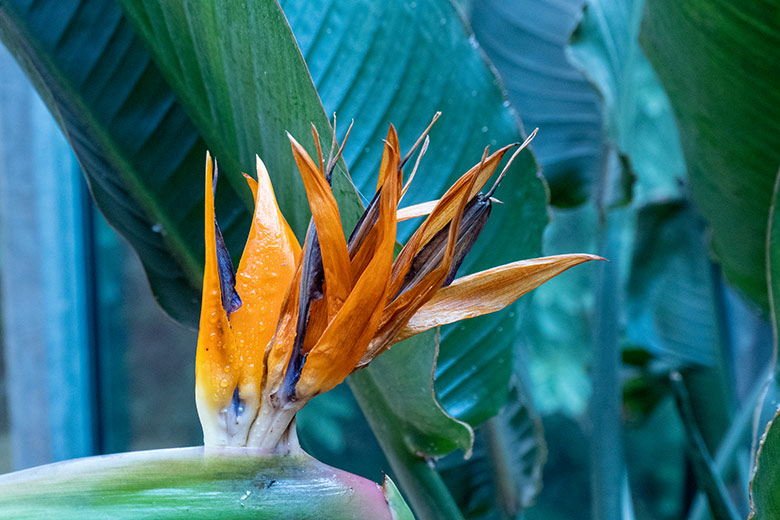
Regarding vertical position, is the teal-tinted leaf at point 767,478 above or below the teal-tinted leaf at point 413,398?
below

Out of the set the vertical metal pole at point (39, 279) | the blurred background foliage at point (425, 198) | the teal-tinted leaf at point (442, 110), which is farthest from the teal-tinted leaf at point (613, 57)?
the vertical metal pole at point (39, 279)

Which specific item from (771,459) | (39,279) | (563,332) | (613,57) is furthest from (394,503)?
(563,332)

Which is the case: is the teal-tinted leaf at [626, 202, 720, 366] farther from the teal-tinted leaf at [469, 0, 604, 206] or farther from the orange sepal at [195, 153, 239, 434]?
the orange sepal at [195, 153, 239, 434]

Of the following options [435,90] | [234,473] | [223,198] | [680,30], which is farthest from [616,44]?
[234,473]

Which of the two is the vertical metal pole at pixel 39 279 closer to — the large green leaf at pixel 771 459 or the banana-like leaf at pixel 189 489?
the banana-like leaf at pixel 189 489

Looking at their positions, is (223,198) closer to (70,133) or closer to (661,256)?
(70,133)

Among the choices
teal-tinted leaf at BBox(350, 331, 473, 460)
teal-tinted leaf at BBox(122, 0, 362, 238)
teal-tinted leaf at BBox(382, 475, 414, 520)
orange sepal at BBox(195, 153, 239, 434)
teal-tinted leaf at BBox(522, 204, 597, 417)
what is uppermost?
teal-tinted leaf at BBox(122, 0, 362, 238)

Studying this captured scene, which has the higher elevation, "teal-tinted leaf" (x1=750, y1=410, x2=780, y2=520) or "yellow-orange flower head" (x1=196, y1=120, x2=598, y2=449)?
"yellow-orange flower head" (x1=196, y1=120, x2=598, y2=449)

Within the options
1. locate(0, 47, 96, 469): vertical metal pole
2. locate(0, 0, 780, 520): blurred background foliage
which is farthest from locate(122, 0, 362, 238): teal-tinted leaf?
locate(0, 47, 96, 469): vertical metal pole
